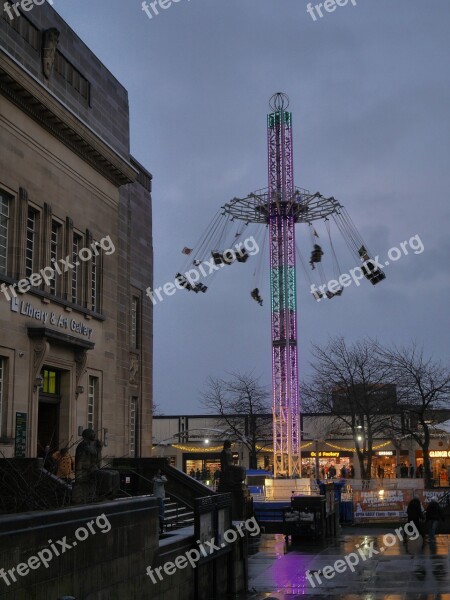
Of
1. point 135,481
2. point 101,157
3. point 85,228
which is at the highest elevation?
point 101,157

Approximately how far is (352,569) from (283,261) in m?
25.3

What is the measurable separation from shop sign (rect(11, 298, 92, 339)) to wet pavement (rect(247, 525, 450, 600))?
846 centimetres

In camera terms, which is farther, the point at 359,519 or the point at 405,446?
the point at 405,446

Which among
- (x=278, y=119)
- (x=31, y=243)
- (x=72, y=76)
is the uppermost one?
(x=278, y=119)

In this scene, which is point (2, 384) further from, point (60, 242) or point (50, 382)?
point (60, 242)

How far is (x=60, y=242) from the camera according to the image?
2495 centimetres

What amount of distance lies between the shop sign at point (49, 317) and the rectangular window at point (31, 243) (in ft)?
3.48

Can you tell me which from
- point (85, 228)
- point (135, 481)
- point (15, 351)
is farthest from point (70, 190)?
point (135, 481)

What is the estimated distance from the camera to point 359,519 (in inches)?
1395

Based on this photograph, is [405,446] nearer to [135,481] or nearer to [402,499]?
[402,499]

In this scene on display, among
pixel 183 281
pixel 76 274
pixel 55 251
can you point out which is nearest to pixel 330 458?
pixel 183 281

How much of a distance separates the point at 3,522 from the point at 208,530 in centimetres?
747

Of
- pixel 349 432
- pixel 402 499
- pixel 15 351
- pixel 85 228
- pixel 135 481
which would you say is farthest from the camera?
pixel 349 432

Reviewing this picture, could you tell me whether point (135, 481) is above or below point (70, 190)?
below
